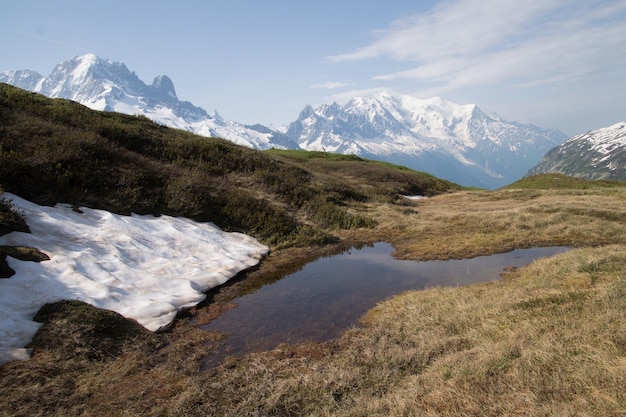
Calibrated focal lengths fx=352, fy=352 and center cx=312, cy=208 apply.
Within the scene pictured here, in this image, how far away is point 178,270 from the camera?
14766 millimetres

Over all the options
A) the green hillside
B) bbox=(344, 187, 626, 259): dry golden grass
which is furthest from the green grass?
the green hillside

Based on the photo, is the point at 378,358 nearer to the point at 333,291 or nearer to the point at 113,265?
the point at 333,291

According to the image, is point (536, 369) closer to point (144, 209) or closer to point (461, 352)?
point (461, 352)

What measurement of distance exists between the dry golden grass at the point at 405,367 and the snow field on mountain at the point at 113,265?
114cm

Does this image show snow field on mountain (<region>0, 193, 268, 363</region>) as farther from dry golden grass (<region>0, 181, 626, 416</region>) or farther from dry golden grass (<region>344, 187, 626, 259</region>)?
dry golden grass (<region>344, 187, 626, 259</region>)

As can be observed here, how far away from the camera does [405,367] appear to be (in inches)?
313

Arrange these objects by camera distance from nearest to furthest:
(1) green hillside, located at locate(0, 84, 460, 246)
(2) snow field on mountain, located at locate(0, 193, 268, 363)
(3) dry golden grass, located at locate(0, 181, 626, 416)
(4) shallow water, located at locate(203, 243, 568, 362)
→ 1. (3) dry golden grass, located at locate(0, 181, 626, 416)
2. (2) snow field on mountain, located at locate(0, 193, 268, 363)
3. (4) shallow water, located at locate(203, 243, 568, 362)
4. (1) green hillside, located at locate(0, 84, 460, 246)

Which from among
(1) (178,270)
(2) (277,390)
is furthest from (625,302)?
(1) (178,270)

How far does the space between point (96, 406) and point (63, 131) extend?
20267mm

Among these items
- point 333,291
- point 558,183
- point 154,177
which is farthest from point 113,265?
point 558,183

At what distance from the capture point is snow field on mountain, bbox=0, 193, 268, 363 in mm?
10258

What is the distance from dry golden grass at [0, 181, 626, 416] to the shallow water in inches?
30.9

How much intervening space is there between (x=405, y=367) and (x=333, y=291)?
20.5ft

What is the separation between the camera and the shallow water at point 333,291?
35.1ft
